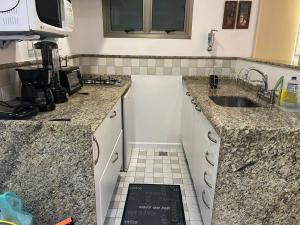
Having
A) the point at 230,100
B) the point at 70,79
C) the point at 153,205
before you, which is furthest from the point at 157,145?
the point at 70,79

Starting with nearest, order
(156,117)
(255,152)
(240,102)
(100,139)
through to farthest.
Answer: (255,152) → (100,139) → (240,102) → (156,117)

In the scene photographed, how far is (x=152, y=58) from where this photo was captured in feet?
8.85

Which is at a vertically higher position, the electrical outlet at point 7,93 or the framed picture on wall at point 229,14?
the framed picture on wall at point 229,14

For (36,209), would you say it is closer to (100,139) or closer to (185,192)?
(100,139)

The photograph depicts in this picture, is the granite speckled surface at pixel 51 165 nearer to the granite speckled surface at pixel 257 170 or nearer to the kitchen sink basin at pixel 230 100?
the granite speckled surface at pixel 257 170

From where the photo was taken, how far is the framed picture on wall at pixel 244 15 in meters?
2.50

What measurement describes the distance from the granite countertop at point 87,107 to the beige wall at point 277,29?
1790 mm

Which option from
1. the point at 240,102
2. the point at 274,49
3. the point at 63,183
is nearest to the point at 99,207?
the point at 63,183

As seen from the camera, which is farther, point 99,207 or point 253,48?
point 253,48

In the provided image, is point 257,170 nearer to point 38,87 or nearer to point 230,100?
point 230,100

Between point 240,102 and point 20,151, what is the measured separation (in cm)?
175

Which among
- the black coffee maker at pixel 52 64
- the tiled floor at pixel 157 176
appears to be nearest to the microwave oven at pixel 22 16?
the black coffee maker at pixel 52 64

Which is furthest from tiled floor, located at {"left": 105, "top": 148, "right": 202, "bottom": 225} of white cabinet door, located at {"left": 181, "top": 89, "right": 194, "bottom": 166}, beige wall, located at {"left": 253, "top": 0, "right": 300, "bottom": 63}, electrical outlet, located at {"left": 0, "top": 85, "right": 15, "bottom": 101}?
beige wall, located at {"left": 253, "top": 0, "right": 300, "bottom": 63}

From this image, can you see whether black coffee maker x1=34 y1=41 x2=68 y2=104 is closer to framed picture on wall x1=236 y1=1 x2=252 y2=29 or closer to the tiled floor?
the tiled floor
